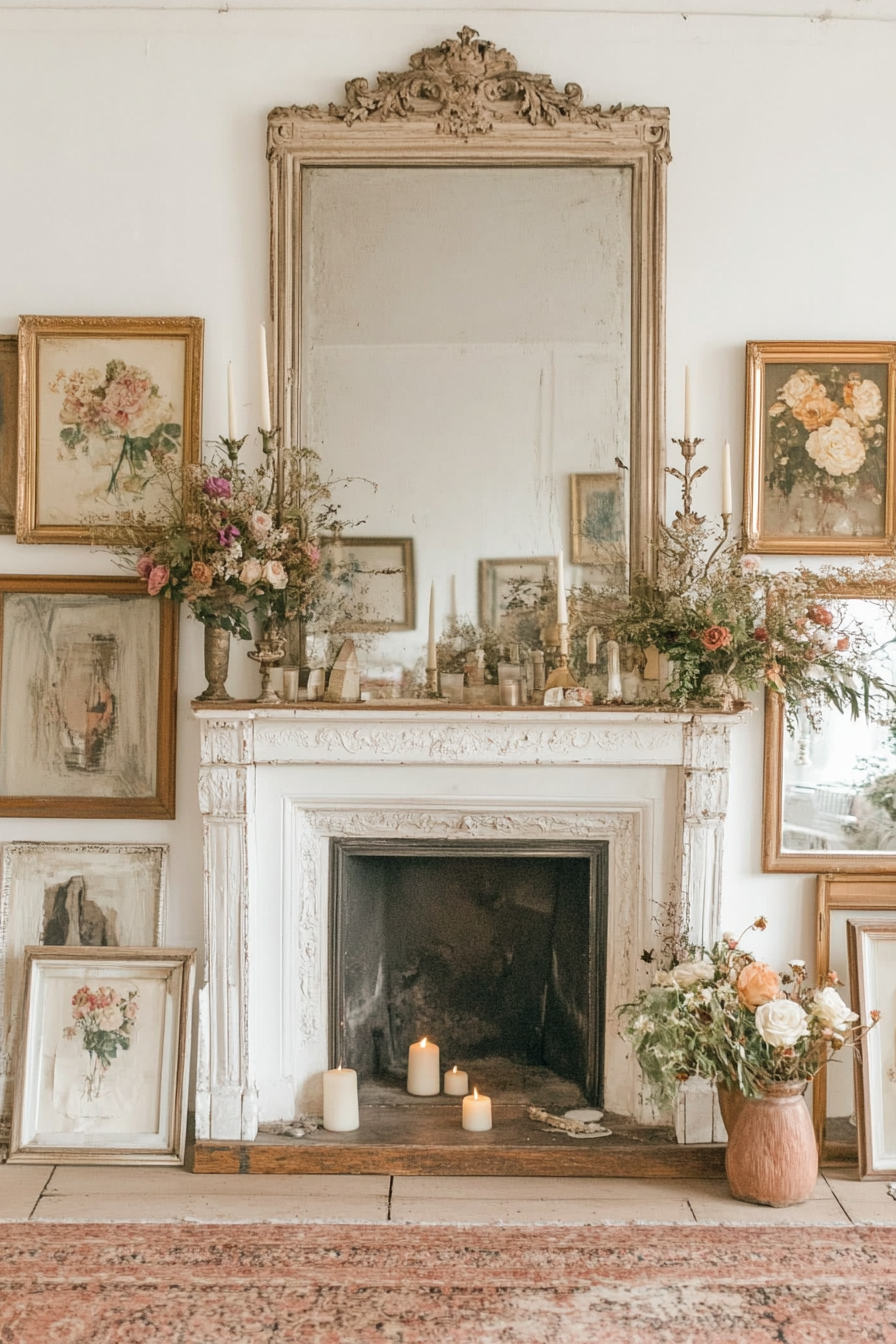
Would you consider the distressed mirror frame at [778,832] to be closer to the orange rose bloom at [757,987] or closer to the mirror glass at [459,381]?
the orange rose bloom at [757,987]

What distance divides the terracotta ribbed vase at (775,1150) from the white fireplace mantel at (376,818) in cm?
39

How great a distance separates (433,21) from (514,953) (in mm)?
2768

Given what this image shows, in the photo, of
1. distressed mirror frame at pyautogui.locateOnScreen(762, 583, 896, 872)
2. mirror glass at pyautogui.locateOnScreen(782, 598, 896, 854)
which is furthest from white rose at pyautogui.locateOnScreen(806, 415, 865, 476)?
mirror glass at pyautogui.locateOnScreen(782, 598, 896, 854)

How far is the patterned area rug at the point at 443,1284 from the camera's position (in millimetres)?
2266

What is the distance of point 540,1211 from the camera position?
107 inches

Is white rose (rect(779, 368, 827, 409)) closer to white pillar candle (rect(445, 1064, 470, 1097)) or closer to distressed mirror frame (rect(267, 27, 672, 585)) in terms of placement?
distressed mirror frame (rect(267, 27, 672, 585))

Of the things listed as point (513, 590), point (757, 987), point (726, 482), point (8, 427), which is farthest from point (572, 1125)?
point (8, 427)

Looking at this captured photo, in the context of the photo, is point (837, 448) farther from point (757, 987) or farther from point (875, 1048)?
point (875, 1048)

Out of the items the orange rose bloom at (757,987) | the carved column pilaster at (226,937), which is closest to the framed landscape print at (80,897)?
the carved column pilaster at (226,937)

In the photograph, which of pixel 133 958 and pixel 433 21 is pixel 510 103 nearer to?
pixel 433 21

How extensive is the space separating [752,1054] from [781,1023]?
12 centimetres

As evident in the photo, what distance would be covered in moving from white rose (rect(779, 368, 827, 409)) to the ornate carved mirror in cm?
36

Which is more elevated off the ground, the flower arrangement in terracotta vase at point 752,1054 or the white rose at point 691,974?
the white rose at point 691,974

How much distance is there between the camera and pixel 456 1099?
3.21 meters
